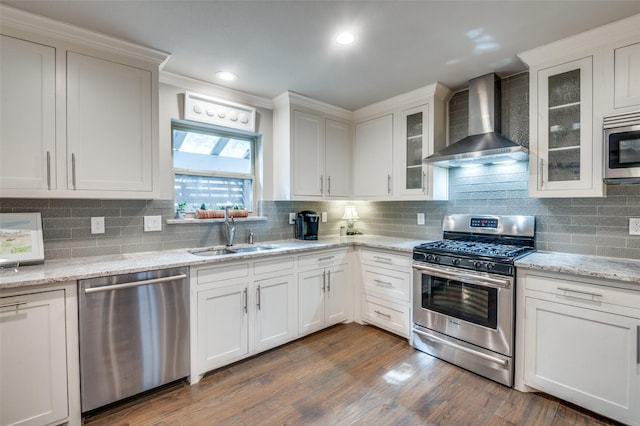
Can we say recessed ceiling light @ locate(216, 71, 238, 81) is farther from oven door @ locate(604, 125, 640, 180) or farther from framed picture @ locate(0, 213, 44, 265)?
oven door @ locate(604, 125, 640, 180)

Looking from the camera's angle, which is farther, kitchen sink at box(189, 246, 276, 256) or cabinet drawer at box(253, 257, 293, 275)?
kitchen sink at box(189, 246, 276, 256)

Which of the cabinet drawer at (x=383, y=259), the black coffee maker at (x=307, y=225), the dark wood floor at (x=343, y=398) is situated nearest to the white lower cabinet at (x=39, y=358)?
the dark wood floor at (x=343, y=398)

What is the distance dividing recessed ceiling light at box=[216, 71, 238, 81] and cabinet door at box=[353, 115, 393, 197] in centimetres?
160

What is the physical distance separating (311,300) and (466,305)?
Answer: 1.37 m

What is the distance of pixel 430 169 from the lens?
9.67 ft

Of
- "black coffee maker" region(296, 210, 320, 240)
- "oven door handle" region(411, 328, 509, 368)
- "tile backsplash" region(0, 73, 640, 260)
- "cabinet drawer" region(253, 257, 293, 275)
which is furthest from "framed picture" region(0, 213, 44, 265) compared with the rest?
"oven door handle" region(411, 328, 509, 368)

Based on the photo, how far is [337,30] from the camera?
195 cm

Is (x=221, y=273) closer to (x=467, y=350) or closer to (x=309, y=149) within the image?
(x=309, y=149)

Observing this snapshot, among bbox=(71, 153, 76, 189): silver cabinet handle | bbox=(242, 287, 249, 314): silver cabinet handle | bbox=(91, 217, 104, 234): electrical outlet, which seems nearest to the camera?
bbox=(71, 153, 76, 189): silver cabinet handle

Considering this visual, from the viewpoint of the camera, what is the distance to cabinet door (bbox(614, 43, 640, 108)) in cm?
187

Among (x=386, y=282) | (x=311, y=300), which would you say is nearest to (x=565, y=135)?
(x=386, y=282)

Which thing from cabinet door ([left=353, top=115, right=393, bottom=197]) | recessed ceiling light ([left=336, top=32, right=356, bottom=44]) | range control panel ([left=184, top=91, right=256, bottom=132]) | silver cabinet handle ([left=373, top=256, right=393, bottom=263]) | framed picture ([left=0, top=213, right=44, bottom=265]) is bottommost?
silver cabinet handle ([left=373, top=256, right=393, bottom=263])

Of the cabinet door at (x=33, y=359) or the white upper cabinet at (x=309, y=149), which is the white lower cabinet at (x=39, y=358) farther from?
the white upper cabinet at (x=309, y=149)

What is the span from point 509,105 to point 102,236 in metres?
3.59
